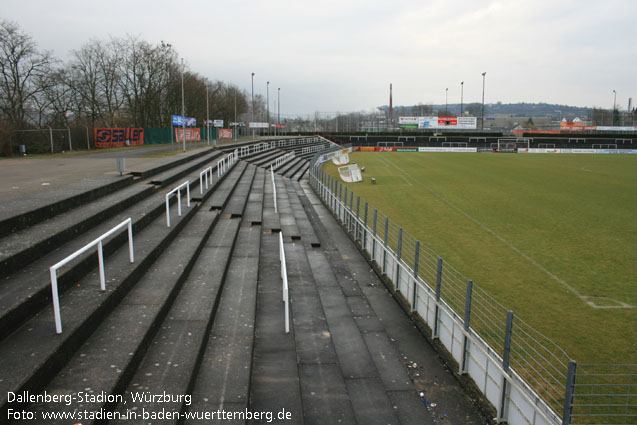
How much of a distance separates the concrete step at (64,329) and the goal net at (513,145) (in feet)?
239

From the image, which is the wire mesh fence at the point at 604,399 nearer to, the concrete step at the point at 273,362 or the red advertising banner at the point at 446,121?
the concrete step at the point at 273,362

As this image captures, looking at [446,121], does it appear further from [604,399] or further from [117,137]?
[604,399]

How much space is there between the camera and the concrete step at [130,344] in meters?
4.45

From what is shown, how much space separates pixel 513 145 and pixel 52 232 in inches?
2976

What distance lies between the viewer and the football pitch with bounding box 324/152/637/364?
8.71 metres

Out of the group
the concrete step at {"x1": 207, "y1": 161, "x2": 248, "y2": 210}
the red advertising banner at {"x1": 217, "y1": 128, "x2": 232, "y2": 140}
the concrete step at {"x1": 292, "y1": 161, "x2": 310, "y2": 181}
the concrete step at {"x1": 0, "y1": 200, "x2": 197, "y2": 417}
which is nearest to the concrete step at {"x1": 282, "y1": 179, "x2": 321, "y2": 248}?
the concrete step at {"x1": 207, "y1": 161, "x2": 248, "y2": 210}

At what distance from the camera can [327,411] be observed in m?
5.32

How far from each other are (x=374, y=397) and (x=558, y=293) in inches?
264

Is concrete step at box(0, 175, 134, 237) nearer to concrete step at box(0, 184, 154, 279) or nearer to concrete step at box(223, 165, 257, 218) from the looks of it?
concrete step at box(0, 184, 154, 279)

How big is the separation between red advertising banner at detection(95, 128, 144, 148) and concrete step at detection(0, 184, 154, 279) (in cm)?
3004

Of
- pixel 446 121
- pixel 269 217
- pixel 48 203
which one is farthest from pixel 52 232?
pixel 446 121

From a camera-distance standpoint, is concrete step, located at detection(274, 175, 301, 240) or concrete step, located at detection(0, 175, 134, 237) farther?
concrete step, located at detection(274, 175, 301, 240)

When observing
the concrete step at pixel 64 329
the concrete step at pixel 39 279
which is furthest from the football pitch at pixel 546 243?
the concrete step at pixel 39 279

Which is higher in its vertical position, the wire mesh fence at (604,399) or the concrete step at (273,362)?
the concrete step at (273,362)
